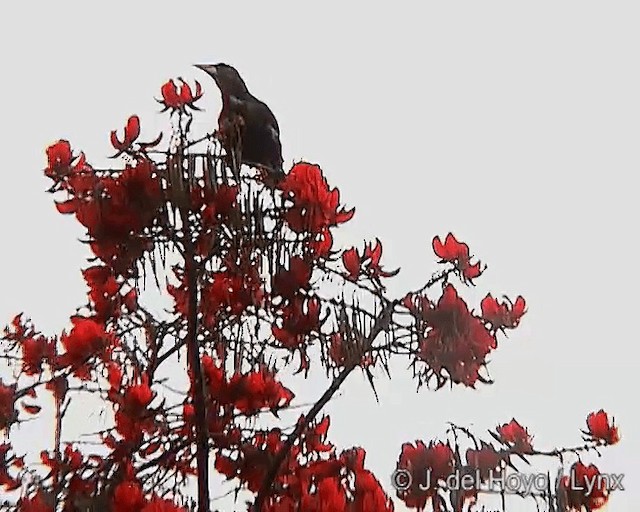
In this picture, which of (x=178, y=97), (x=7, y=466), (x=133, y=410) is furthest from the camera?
(x=7, y=466)

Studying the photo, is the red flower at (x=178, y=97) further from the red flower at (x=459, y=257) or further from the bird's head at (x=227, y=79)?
the red flower at (x=459, y=257)

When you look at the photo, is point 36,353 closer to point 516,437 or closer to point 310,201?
point 310,201

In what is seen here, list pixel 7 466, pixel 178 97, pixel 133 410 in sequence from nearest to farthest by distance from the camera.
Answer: pixel 133 410 → pixel 178 97 → pixel 7 466

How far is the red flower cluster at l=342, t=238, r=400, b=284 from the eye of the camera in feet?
2.99

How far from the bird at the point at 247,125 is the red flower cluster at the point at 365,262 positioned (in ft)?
0.39

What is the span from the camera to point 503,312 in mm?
896

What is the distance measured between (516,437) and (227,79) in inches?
21.8

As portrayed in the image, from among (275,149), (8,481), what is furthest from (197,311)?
(8,481)

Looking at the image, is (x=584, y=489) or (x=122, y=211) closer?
(x=122, y=211)

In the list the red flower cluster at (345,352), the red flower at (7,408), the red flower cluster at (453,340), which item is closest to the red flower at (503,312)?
the red flower cluster at (453,340)

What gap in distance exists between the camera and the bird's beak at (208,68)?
1.01 metres

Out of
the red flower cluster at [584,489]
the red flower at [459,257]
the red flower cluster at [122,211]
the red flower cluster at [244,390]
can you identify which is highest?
the red flower cluster at [122,211]

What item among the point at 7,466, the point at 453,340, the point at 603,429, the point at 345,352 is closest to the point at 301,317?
the point at 345,352

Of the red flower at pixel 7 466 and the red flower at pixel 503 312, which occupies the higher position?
the red flower at pixel 503 312
